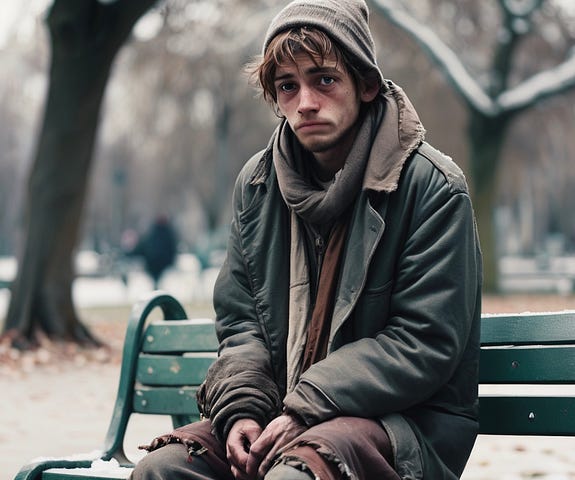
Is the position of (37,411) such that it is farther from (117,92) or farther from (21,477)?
(117,92)

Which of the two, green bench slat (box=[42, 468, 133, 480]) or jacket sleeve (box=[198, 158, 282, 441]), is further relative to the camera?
green bench slat (box=[42, 468, 133, 480])

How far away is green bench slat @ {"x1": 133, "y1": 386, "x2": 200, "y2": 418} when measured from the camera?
3.94 metres

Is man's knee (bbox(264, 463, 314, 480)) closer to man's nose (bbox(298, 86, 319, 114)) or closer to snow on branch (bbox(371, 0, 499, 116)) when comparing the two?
man's nose (bbox(298, 86, 319, 114))

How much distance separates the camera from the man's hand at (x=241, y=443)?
2777 millimetres

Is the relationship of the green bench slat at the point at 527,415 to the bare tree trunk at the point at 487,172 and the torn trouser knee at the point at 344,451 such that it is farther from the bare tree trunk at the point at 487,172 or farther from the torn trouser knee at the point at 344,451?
the bare tree trunk at the point at 487,172

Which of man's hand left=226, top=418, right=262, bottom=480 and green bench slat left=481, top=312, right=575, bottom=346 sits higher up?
green bench slat left=481, top=312, right=575, bottom=346

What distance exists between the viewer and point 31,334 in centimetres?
1162

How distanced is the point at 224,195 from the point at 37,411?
24.3 metres

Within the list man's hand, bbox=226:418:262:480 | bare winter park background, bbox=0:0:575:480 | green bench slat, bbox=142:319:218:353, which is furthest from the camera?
bare winter park background, bbox=0:0:575:480

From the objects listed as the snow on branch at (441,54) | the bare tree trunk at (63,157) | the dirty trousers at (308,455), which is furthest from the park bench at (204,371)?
the snow on branch at (441,54)

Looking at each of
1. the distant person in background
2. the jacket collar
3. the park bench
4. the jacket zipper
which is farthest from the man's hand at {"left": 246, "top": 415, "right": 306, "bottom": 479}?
the distant person in background

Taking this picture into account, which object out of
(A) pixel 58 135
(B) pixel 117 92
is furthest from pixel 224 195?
(A) pixel 58 135

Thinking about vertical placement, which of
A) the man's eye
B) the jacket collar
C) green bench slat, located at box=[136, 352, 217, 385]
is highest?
the man's eye

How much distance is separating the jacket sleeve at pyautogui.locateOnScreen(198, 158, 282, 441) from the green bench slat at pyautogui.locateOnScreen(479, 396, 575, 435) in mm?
631
